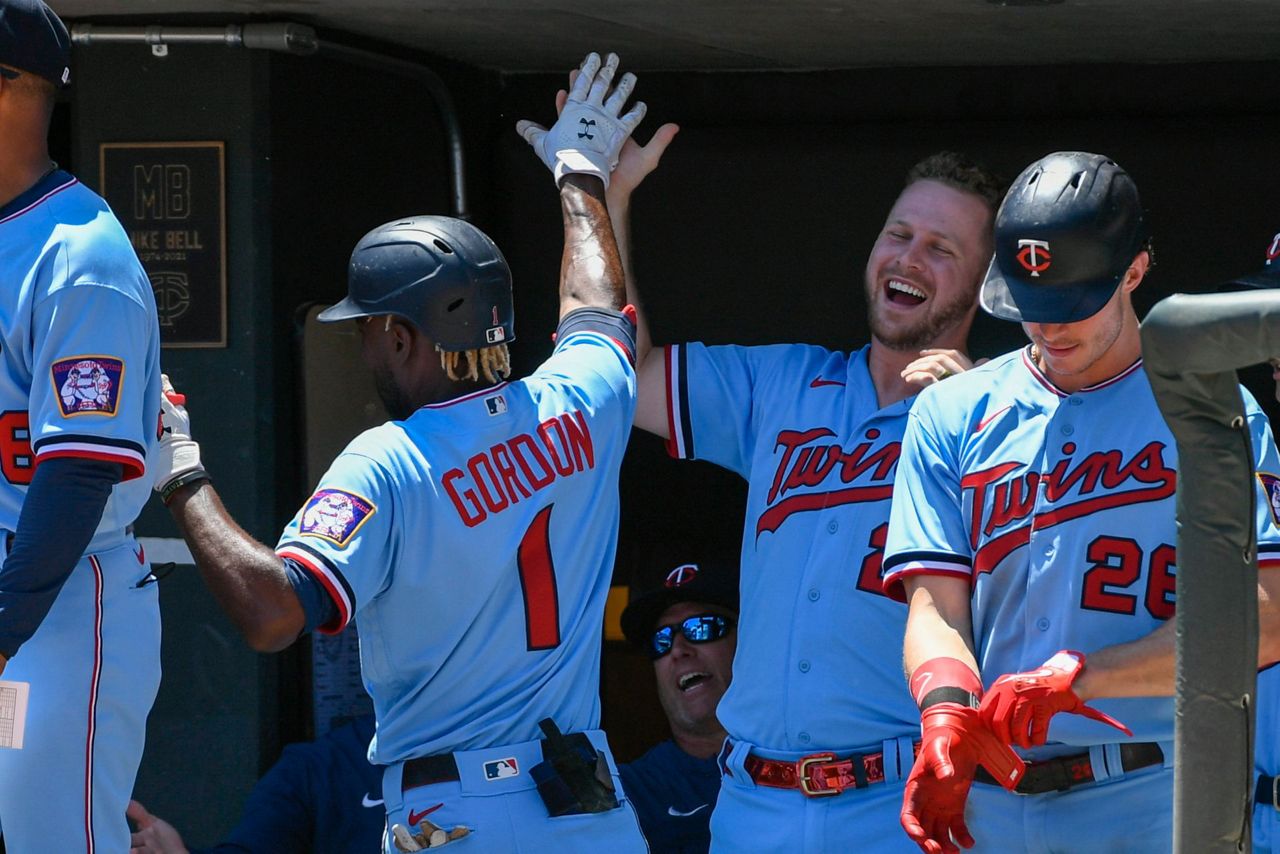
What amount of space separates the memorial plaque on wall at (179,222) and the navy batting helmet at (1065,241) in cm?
193

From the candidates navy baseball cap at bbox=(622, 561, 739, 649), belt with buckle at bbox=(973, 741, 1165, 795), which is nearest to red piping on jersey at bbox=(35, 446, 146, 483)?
belt with buckle at bbox=(973, 741, 1165, 795)

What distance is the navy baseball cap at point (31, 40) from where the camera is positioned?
7.51ft

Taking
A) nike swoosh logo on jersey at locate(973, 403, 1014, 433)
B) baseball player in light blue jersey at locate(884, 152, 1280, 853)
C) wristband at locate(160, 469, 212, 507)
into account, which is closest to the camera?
baseball player in light blue jersey at locate(884, 152, 1280, 853)

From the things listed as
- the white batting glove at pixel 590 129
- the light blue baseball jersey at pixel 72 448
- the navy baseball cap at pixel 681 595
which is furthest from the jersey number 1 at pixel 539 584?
the navy baseball cap at pixel 681 595

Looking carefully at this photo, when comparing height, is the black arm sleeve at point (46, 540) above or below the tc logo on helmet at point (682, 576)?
above

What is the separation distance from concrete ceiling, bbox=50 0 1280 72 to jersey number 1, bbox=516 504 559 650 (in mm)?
1265

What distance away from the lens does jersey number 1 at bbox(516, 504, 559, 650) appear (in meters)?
A: 2.54

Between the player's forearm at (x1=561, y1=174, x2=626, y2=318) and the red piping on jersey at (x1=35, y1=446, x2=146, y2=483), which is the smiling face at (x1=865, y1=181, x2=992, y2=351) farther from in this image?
the red piping on jersey at (x1=35, y1=446, x2=146, y2=483)

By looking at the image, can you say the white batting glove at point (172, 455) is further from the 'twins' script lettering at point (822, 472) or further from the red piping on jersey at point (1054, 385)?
the red piping on jersey at point (1054, 385)

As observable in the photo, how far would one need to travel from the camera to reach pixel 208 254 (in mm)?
3674

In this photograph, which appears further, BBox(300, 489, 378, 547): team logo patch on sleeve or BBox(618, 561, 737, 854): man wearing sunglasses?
BBox(618, 561, 737, 854): man wearing sunglasses

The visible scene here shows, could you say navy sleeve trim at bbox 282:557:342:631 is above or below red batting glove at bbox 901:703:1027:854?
above

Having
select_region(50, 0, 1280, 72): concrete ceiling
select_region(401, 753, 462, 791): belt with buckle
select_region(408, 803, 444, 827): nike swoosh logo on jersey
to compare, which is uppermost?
select_region(50, 0, 1280, 72): concrete ceiling

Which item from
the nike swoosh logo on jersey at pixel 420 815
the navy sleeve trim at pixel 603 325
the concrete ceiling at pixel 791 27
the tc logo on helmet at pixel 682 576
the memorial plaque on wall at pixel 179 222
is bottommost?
the nike swoosh logo on jersey at pixel 420 815
